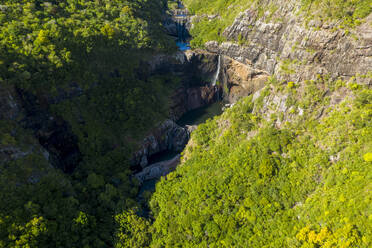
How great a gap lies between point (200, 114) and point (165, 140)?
21.2 metres

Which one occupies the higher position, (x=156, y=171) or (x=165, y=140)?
(x=165, y=140)

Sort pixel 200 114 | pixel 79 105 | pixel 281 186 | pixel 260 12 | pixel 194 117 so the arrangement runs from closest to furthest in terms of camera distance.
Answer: pixel 281 186 → pixel 79 105 → pixel 260 12 → pixel 194 117 → pixel 200 114

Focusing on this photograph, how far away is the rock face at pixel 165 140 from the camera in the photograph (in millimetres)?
76188

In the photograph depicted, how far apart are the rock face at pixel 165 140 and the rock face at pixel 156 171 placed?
393 cm

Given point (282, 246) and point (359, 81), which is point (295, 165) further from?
point (359, 81)

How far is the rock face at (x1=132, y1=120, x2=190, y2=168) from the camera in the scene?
250 feet

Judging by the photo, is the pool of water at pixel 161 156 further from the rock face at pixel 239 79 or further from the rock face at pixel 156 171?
the rock face at pixel 239 79

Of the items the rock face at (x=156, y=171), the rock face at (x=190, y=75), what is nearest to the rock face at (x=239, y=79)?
the rock face at (x=190, y=75)

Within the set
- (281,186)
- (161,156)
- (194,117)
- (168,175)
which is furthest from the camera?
(194,117)

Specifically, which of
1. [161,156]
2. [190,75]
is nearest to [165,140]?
[161,156]

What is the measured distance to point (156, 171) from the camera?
71.9 metres

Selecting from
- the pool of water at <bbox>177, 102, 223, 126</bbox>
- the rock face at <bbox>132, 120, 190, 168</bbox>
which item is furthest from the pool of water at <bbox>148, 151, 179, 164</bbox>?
the pool of water at <bbox>177, 102, 223, 126</bbox>

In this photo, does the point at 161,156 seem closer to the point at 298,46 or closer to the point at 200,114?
the point at 200,114

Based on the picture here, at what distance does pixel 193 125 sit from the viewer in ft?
285
